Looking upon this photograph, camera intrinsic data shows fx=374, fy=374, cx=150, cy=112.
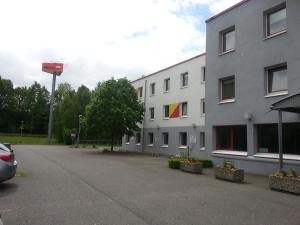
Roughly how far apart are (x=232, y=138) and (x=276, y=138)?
11.4 ft

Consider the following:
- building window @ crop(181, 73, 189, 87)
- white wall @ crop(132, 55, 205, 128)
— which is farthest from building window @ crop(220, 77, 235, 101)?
building window @ crop(181, 73, 189, 87)

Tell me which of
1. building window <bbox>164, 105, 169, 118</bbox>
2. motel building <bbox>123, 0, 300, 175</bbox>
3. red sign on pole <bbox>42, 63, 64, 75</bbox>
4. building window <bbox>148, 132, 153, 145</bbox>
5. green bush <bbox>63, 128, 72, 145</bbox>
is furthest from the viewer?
red sign on pole <bbox>42, 63, 64, 75</bbox>

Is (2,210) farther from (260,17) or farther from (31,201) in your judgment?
(260,17)

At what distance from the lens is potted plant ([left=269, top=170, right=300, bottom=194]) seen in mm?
12664

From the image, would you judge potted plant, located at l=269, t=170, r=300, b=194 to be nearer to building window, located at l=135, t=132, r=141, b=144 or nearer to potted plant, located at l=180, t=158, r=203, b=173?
potted plant, located at l=180, t=158, r=203, b=173

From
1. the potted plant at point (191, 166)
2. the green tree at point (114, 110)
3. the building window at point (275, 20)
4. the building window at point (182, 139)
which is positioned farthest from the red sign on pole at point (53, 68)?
the building window at point (275, 20)

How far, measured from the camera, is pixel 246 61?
20.8 meters

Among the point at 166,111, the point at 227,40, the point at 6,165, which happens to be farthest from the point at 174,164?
the point at 166,111

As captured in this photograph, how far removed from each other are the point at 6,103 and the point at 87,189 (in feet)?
326

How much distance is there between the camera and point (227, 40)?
2331 centimetres

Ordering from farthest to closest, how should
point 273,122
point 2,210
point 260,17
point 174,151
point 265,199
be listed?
point 174,151, point 260,17, point 273,122, point 265,199, point 2,210

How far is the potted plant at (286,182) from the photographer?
1266 centimetres

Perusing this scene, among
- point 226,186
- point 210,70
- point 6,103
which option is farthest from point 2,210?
point 6,103

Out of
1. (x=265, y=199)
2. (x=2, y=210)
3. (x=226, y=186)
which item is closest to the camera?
(x=2, y=210)
